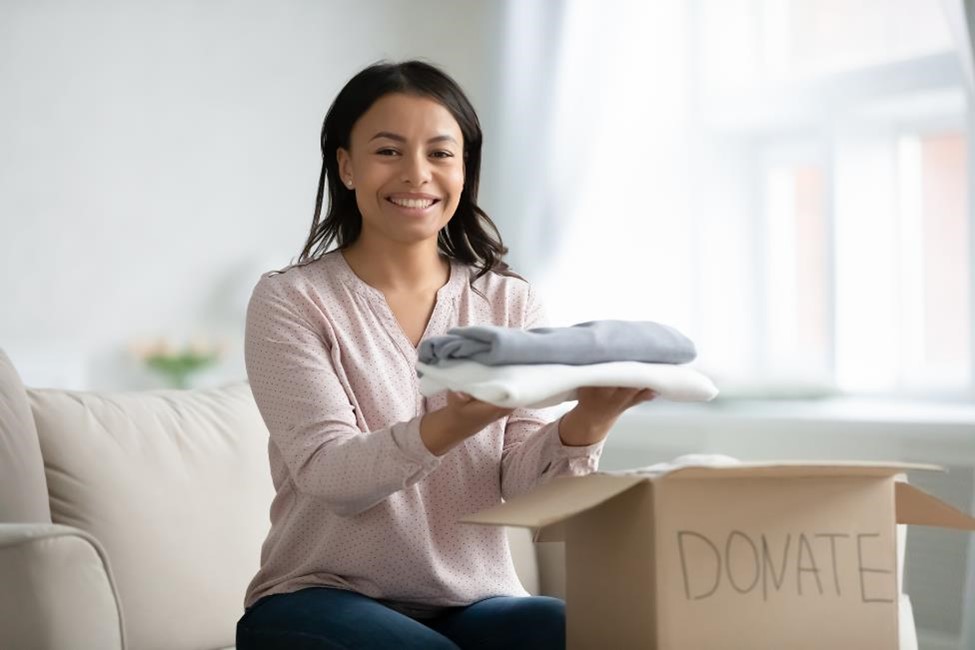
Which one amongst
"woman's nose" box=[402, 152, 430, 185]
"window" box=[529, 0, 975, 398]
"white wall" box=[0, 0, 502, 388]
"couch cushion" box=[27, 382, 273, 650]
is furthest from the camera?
"white wall" box=[0, 0, 502, 388]

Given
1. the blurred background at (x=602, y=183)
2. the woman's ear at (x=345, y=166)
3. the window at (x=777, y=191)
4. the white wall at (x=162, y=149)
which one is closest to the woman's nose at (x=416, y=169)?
the woman's ear at (x=345, y=166)

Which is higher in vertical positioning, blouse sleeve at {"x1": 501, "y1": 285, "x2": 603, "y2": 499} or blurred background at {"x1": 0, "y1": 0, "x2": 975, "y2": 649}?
blurred background at {"x1": 0, "y1": 0, "x2": 975, "y2": 649}

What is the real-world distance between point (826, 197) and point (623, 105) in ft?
2.19

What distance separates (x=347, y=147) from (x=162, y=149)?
7.28ft

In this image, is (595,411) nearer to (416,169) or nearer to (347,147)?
(416,169)

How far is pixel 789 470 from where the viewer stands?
41.3 inches

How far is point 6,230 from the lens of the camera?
10.9 feet

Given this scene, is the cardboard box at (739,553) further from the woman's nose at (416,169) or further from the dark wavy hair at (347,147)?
the dark wavy hair at (347,147)

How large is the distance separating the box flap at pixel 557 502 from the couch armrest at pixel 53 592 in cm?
65

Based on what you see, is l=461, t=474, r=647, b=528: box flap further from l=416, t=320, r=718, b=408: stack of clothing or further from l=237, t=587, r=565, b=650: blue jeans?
l=237, t=587, r=565, b=650: blue jeans

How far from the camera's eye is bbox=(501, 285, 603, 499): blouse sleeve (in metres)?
1.40

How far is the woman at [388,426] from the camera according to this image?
130 centimetres

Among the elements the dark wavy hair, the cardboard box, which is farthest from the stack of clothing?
the dark wavy hair

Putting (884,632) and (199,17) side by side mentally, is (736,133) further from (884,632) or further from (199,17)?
(884,632)
